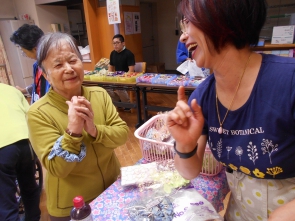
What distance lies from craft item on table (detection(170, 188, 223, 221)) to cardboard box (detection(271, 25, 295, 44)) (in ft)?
13.9

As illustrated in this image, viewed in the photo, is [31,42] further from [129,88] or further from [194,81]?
[194,81]

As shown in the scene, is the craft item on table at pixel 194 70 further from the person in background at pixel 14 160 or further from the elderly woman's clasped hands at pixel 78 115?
the elderly woman's clasped hands at pixel 78 115

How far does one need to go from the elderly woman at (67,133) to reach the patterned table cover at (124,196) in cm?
16

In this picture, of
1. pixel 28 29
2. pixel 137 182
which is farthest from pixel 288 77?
pixel 28 29

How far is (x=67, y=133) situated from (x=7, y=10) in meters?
6.78

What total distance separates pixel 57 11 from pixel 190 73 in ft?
15.7

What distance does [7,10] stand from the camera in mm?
6035

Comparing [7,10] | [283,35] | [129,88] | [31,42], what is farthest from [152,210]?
Answer: [7,10]

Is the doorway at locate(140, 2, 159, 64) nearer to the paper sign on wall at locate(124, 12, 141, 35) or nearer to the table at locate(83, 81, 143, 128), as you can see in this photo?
the paper sign on wall at locate(124, 12, 141, 35)

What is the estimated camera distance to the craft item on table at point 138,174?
3.58ft

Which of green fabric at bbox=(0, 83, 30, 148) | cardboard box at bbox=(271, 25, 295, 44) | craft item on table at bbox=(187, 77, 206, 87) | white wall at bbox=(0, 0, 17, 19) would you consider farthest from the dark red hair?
white wall at bbox=(0, 0, 17, 19)

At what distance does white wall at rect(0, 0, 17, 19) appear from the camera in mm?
5926

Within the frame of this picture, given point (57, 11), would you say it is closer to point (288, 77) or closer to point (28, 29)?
point (28, 29)

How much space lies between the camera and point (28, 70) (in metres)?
6.23
